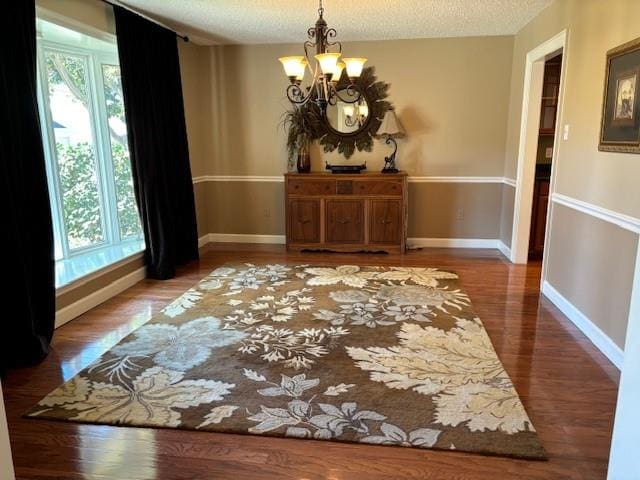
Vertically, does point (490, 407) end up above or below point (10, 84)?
below

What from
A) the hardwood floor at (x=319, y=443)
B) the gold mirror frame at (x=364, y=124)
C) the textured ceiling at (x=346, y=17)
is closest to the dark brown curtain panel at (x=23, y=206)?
the hardwood floor at (x=319, y=443)

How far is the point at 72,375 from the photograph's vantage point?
8.64 ft

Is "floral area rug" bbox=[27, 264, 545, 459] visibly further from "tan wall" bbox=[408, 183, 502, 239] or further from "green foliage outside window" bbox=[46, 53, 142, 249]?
"tan wall" bbox=[408, 183, 502, 239]

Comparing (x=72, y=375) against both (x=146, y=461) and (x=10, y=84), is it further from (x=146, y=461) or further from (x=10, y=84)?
(x=10, y=84)

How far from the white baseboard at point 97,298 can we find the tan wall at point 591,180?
12.2ft

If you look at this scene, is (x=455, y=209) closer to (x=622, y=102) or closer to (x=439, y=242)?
(x=439, y=242)

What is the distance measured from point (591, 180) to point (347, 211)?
2.67 metres

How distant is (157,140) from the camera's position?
14.4 feet

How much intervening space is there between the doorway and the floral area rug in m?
1.74

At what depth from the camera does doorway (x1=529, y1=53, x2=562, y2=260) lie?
4965 mm

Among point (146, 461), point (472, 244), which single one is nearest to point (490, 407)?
point (146, 461)

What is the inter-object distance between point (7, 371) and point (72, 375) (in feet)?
1.35

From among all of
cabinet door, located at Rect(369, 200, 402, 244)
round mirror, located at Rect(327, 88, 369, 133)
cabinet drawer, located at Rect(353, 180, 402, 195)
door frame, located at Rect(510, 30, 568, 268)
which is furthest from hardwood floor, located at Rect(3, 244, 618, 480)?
round mirror, located at Rect(327, 88, 369, 133)

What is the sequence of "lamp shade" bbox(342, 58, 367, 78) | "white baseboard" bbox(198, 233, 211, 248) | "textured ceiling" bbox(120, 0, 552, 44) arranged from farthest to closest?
"white baseboard" bbox(198, 233, 211, 248) → "textured ceiling" bbox(120, 0, 552, 44) → "lamp shade" bbox(342, 58, 367, 78)
